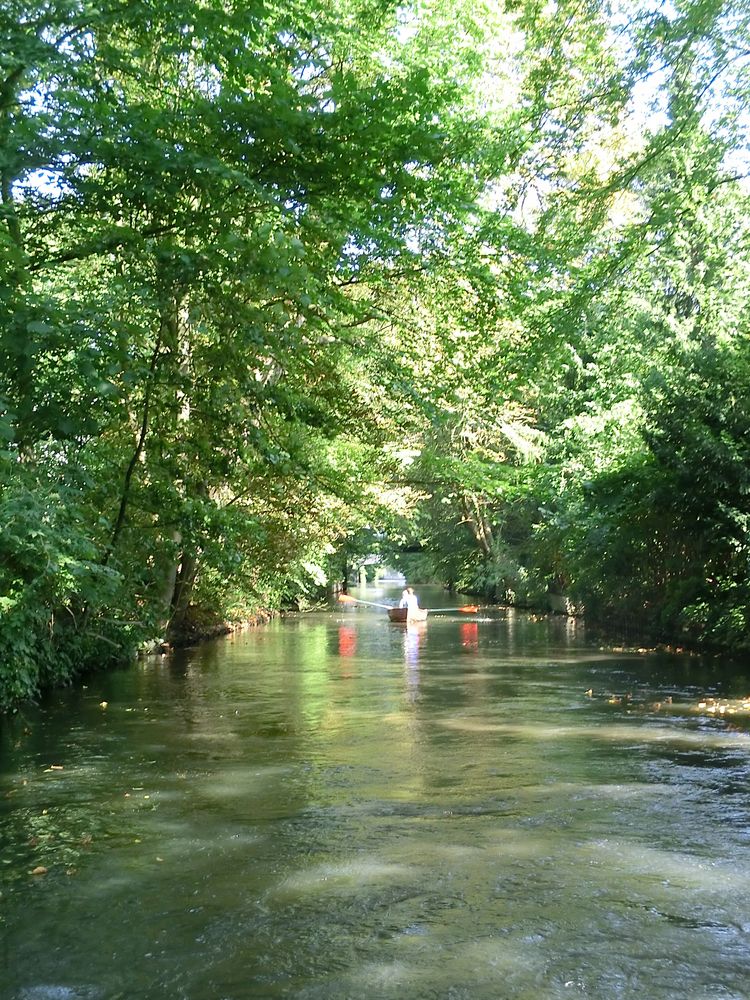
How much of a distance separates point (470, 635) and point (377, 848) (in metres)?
23.0

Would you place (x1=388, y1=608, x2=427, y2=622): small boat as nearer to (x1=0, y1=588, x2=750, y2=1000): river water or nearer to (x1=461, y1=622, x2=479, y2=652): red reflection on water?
(x1=461, y1=622, x2=479, y2=652): red reflection on water

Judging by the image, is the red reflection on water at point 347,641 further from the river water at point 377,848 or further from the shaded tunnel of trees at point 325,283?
the river water at point 377,848

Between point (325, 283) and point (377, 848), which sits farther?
point (325, 283)

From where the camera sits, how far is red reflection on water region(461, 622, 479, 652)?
27.2 meters

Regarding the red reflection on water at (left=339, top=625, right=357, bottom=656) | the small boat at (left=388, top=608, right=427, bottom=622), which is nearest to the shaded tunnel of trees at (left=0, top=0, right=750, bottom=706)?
the red reflection on water at (left=339, top=625, right=357, bottom=656)

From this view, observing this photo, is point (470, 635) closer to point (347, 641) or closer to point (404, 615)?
point (347, 641)

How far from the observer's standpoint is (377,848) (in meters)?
7.92

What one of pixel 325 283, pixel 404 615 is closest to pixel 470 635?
pixel 404 615

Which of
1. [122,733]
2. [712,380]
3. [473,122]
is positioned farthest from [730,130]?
[122,733]

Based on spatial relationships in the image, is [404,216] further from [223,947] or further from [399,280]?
[223,947]

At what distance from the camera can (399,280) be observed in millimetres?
21328

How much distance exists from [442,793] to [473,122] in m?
11.4

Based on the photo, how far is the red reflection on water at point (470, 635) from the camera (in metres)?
27.2

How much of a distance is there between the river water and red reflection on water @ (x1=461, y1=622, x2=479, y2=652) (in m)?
10.7
